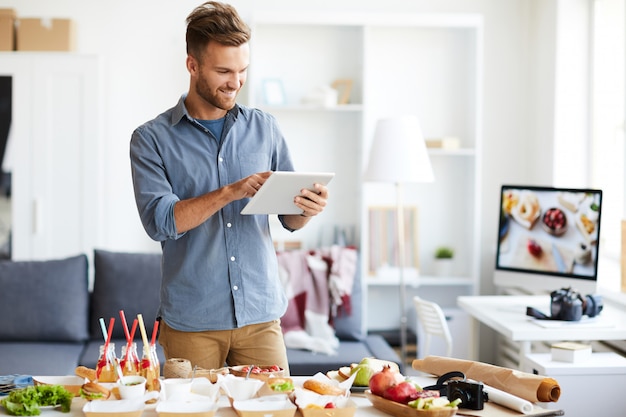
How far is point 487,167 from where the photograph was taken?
5004 millimetres

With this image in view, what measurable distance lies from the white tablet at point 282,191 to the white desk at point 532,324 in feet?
4.18

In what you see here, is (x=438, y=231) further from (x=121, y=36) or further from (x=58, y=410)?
(x=58, y=410)

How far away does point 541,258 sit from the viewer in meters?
3.65

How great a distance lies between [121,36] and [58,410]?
3228 mm

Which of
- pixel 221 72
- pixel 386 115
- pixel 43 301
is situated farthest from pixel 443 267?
pixel 221 72

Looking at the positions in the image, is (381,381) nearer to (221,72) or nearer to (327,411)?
(327,411)

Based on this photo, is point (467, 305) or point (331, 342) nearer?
point (467, 305)

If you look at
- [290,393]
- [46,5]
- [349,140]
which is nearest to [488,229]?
[349,140]

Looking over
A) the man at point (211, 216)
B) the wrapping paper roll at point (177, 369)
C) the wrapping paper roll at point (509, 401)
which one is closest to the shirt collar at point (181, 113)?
the man at point (211, 216)

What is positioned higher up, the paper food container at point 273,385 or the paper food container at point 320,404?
the paper food container at point 273,385

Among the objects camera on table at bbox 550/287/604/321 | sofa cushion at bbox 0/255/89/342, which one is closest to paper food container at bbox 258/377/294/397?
camera on table at bbox 550/287/604/321

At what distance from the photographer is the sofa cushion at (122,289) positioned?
4.23 m

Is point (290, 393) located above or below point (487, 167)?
below

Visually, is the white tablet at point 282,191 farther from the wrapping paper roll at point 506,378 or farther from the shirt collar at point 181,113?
Answer: the wrapping paper roll at point 506,378
